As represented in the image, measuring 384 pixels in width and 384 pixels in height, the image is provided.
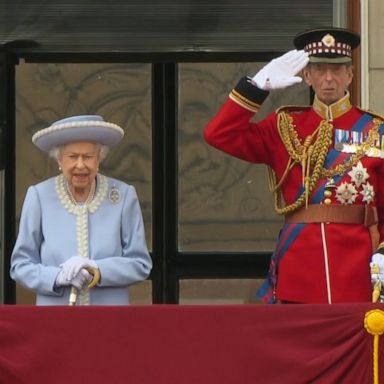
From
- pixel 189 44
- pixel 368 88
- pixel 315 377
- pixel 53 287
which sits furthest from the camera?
pixel 189 44

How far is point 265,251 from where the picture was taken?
834 cm

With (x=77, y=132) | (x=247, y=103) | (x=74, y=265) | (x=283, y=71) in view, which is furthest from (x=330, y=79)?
(x=74, y=265)

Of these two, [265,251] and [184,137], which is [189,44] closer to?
[184,137]

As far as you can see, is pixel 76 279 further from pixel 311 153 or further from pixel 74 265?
pixel 311 153

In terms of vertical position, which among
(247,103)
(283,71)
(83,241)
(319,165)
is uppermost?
(283,71)

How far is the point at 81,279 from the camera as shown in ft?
19.7

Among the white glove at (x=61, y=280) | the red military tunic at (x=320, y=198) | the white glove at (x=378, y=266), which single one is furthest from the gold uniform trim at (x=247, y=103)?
the white glove at (x=61, y=280)

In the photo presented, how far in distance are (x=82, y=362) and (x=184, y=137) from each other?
279 centimetres

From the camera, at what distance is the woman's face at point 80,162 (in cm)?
612

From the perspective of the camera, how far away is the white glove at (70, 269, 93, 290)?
5980 mm

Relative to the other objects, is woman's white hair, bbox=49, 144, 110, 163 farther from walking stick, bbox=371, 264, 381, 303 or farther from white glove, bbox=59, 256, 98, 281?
walking stick, bbox=371, 264, 381, 303

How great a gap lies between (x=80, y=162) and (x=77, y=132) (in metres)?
0.11

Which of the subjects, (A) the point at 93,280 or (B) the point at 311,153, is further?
(B) the point at 311,153

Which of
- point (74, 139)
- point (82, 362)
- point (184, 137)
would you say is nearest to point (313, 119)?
point (74, 139)
